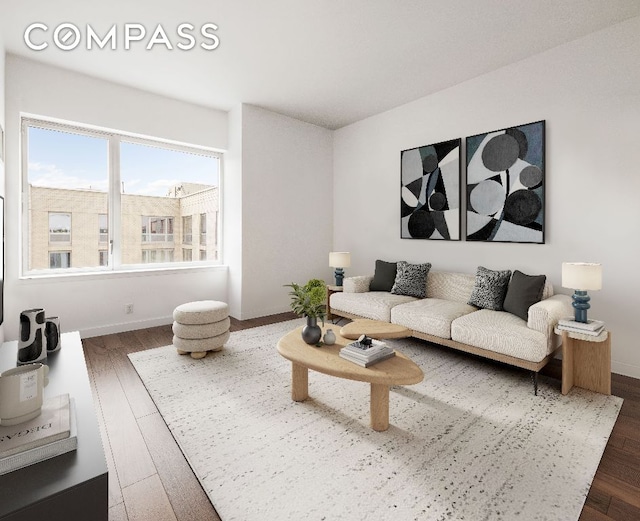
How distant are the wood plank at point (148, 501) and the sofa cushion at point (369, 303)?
2.55 meters

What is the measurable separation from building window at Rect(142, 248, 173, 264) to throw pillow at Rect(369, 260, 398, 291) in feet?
9.08

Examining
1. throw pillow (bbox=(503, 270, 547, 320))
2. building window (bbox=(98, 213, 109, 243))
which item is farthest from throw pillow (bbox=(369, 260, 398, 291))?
building window (bbox=(98, 213, 109, 243))

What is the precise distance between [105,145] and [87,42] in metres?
1.23

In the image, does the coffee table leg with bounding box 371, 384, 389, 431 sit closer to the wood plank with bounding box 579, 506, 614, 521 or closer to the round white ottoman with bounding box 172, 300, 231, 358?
the wood plank with bounding box 579, 506, 614, 521

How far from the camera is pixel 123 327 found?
4.18 metres

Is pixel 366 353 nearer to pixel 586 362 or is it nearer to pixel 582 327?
pixel 582 327

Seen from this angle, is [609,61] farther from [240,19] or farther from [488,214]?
[240,19]

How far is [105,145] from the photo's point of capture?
418cm

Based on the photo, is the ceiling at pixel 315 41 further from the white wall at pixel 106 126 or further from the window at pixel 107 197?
the window at pixel 107 197

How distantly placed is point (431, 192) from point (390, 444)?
3.20 metres

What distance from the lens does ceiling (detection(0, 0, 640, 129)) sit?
8.99 ft

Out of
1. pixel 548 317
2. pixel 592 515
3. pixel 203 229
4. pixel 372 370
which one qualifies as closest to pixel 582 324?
pixel 548 317

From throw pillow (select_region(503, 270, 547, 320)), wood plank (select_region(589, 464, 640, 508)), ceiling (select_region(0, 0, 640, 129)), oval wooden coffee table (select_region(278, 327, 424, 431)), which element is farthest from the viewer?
throw pillow (select_region(503, 270, 547, 320))

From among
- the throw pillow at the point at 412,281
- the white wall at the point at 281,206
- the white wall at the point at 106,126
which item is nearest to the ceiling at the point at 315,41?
the white wall at the point at 106,126
